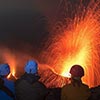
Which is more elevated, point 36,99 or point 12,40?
point 12,40

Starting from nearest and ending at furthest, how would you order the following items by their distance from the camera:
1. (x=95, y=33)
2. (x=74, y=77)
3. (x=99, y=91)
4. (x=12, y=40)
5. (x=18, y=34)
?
1. (x=74, y=77)
2. (x=99, y=91)
3. (x=95, y=33)
4. (x=12, y=40)
5. (x=18, y=34)

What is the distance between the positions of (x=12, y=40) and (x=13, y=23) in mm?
4288

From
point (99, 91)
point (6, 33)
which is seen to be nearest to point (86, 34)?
point (99, 91)

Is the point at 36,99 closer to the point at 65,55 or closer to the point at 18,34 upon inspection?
the point at 65,55

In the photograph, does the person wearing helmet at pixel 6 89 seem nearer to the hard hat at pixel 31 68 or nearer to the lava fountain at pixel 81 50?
the hard hat at pixel 31 68

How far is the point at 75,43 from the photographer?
1941 centimetres

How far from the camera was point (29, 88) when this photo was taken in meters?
7.20

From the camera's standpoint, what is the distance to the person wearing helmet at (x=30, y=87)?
717 cm

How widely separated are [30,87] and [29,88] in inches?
1.0

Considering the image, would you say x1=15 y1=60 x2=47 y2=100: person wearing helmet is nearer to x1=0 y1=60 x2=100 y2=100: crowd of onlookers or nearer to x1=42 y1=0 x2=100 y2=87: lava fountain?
x1=0 y1=60 x2=100 y2=100: crowd of onlookers

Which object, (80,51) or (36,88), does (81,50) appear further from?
(36,88)

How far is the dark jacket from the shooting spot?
23.5ft

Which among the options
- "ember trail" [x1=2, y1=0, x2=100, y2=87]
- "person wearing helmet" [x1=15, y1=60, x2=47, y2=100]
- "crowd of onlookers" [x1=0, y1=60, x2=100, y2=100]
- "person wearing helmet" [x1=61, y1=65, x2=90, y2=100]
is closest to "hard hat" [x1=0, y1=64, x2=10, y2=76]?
"crowd of onlookers" [x1=0, y1=60, x2=100, y2=100]

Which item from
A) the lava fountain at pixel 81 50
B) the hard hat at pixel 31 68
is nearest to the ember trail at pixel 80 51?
the lava fountain at pixel 81 50
